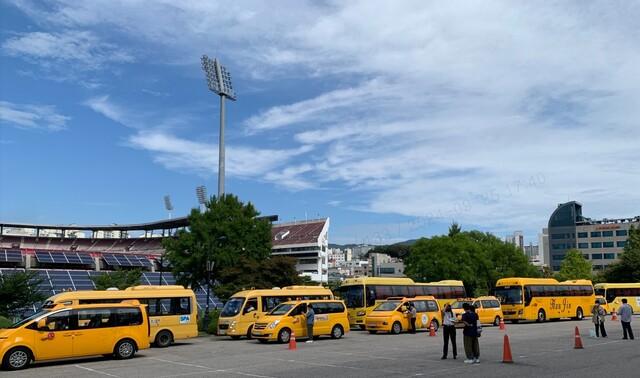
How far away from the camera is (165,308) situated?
82.7ft

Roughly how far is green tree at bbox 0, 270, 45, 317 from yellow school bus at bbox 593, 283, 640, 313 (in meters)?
46.0

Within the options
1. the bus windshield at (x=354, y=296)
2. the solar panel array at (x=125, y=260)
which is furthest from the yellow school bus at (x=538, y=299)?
the solar panel array at (x=125, y=260)

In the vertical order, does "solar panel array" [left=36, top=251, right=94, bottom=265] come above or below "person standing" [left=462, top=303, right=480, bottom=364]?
above

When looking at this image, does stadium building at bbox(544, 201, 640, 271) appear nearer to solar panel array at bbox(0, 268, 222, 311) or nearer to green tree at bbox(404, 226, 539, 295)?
green tree at bbox(404, 226, 539, 295)

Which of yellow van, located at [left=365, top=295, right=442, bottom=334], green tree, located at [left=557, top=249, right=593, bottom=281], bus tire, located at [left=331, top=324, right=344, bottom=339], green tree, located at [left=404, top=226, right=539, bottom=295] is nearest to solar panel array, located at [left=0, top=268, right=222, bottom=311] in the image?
green tree, located at [left=404, top=226, right=539, bottom=295]

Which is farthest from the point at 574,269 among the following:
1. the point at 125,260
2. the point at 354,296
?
the point at 125,260

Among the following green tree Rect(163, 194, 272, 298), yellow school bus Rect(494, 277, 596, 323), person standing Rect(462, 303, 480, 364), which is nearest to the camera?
person standing Rect(462, 303, 480, 364)

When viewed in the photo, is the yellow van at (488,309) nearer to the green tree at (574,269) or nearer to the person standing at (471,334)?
the person standing at (471,334)

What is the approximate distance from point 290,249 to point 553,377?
396 ft

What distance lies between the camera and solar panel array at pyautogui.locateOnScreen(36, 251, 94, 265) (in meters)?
74.3

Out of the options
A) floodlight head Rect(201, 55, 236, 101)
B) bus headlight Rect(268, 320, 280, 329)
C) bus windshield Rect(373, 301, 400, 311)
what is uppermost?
floodlight head Rect(201, 55, 236, 101)

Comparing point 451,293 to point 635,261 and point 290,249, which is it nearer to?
point 635,261

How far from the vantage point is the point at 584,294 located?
43250 millimetres

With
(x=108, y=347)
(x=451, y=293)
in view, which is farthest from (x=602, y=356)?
(x=451, y=293)
